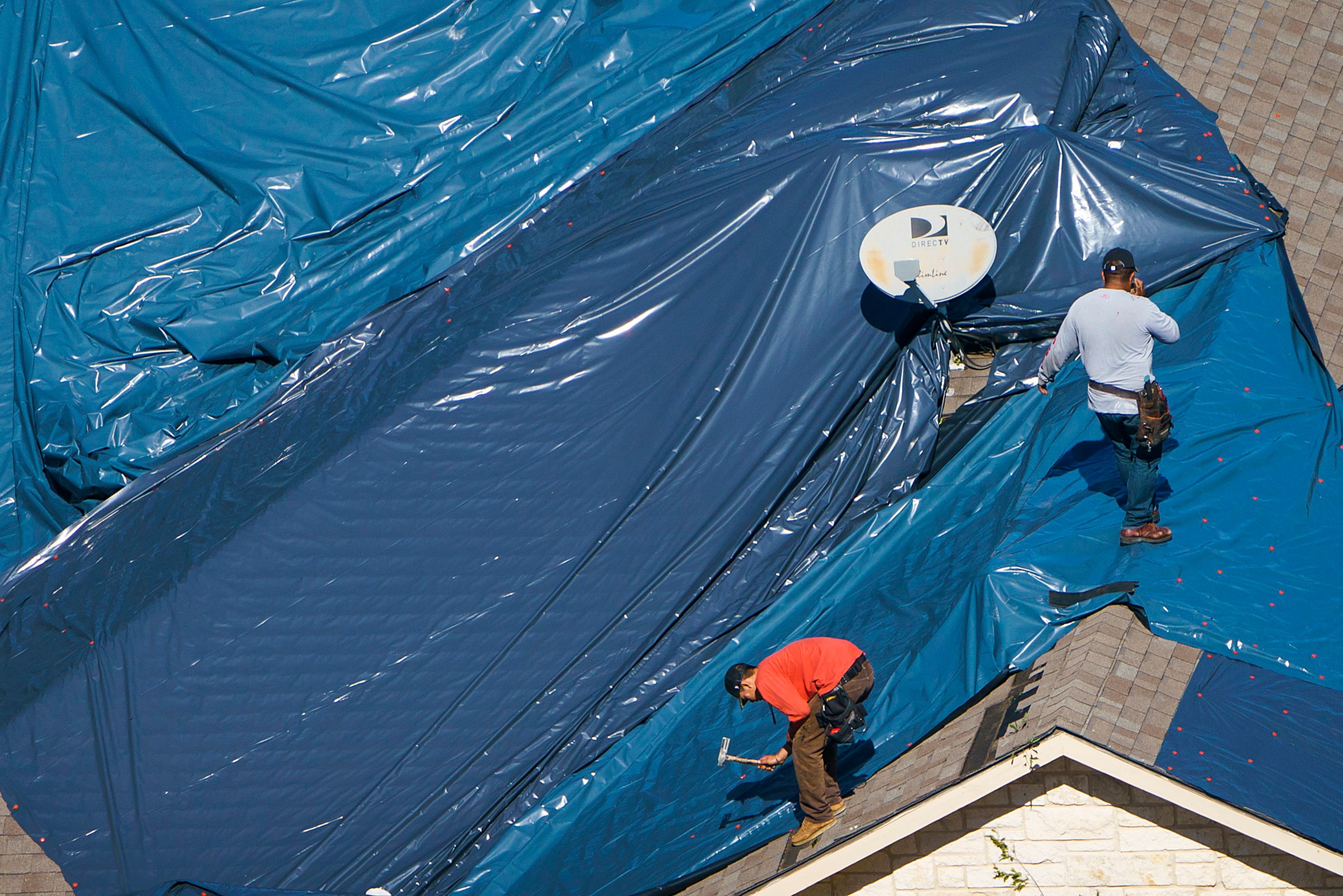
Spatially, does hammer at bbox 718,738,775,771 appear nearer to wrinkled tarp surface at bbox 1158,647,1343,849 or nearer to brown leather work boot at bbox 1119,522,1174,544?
wrinkled tarp surface at bbox 1158,647,1343,849

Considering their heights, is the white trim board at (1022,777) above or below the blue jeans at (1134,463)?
below

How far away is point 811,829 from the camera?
4.34 metres

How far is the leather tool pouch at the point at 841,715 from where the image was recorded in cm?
394

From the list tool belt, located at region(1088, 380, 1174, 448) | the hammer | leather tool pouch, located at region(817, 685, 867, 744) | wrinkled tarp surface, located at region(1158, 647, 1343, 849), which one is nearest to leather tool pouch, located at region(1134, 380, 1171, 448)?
tool belt, located at region(1088, 380, 1174, 448)

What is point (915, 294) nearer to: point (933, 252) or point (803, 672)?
point (933, 252)

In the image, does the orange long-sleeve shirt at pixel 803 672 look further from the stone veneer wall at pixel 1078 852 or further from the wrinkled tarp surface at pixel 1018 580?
the stone veneer wall at pixel 1078 852

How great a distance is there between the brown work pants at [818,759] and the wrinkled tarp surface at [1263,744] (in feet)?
3.50

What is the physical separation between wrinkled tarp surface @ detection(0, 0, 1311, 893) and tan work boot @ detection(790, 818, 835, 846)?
18cm

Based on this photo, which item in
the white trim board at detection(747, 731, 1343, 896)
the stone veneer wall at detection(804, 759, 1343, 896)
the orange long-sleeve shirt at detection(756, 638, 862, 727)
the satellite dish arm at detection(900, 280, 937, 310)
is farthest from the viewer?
the satellite dish arm at detection(900, 280, 937, 310)

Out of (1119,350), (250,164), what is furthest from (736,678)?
(250,164)

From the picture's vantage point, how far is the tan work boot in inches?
171

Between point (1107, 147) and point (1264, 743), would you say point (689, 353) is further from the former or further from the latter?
point (1264, 743)

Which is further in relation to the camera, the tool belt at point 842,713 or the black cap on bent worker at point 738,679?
the black cap on bent worker at point 738,679

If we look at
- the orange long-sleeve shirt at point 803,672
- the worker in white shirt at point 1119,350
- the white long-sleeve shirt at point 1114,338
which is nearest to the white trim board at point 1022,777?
the orange long-sleeve shirt at point 803,672
